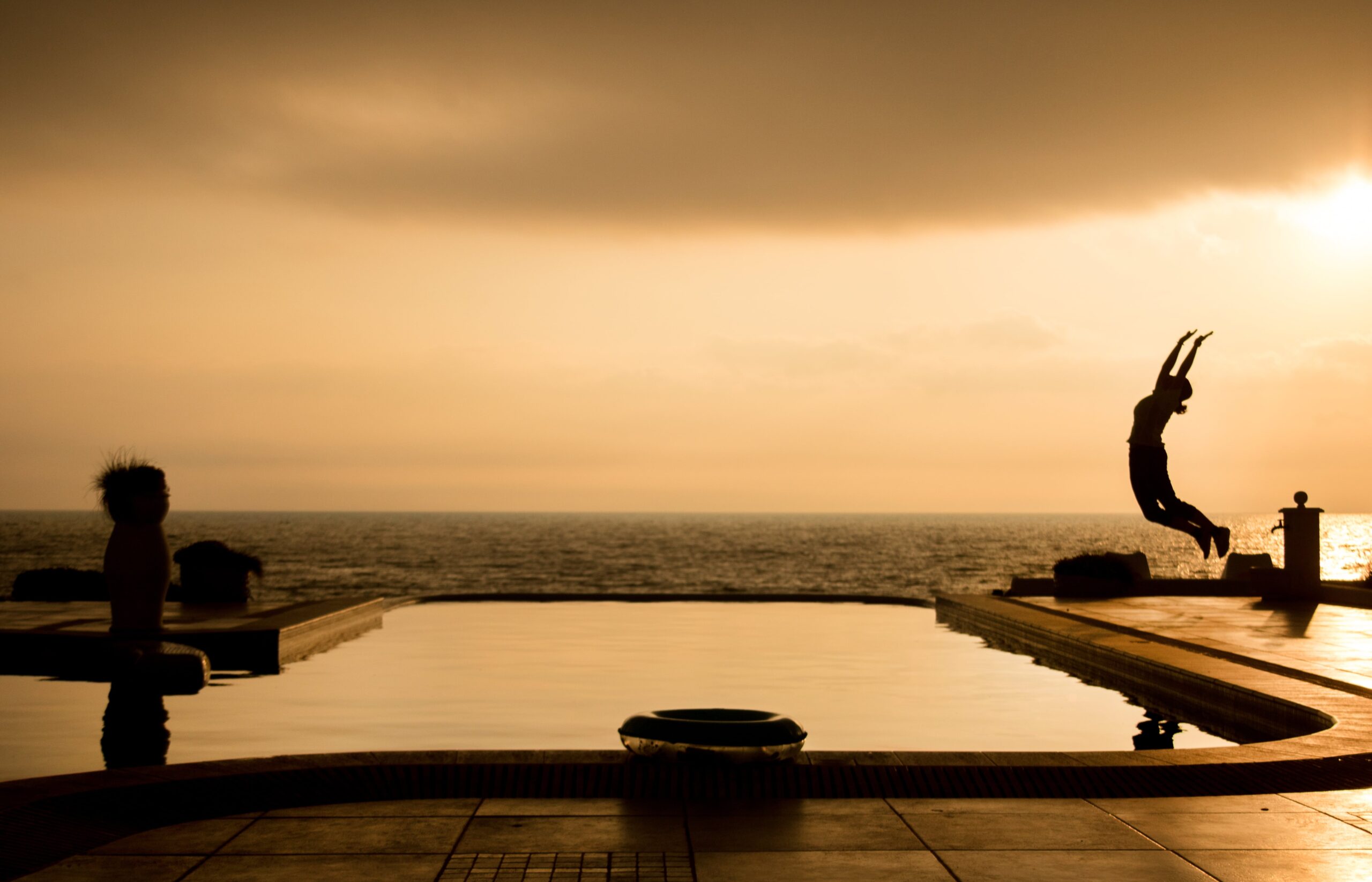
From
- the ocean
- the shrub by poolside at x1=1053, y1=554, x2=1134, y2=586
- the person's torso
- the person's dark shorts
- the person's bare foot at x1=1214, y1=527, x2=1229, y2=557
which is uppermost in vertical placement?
the person's torso

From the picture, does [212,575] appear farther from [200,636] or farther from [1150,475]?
[1150,475]

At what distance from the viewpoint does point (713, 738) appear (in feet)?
25.1

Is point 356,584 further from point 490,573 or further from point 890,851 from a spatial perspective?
point 890,851

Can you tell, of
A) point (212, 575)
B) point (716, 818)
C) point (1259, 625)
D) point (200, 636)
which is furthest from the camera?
point (212, 575)

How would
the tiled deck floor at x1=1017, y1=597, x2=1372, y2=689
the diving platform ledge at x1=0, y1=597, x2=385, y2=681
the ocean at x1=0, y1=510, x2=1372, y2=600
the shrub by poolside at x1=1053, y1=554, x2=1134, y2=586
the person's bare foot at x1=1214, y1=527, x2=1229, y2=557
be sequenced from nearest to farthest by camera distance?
the person's bare foot at x1=1214, y1=527, x2=1229, y2=557 → the tiled deck floor at x1=1017, y1=597, x2=1372, y2=689 → the diving platform ledge at x1=0, y1=597, x2=385, y2=681 → the shrub by poolside at x1=1053, y1=554, x2=1134, y2=586 → the ocean at x1=0, y1=510, x2=1372, y2=600

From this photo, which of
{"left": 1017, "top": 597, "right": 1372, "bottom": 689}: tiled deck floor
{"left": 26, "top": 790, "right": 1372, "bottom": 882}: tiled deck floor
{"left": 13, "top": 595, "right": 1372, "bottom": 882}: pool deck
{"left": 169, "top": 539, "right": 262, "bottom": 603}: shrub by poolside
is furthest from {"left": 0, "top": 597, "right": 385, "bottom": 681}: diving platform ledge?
{"left": 1017, "top": 597, "right": 1372, "bottom": 689}: tiled deck floor

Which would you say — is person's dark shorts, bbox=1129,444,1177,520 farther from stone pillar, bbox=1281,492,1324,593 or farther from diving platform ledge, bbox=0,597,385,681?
stone pillar, bbox=1281,492,1324,593

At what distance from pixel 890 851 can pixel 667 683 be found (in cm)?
795

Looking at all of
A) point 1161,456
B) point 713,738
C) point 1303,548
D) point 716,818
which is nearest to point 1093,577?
point 1303,548

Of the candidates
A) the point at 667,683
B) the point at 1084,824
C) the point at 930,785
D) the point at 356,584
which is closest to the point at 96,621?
the point at 667,683

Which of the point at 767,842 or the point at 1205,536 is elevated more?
the point at 1205,536

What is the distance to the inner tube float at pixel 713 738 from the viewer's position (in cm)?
760

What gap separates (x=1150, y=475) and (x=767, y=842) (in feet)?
10.9

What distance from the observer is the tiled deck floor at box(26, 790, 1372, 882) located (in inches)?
228
